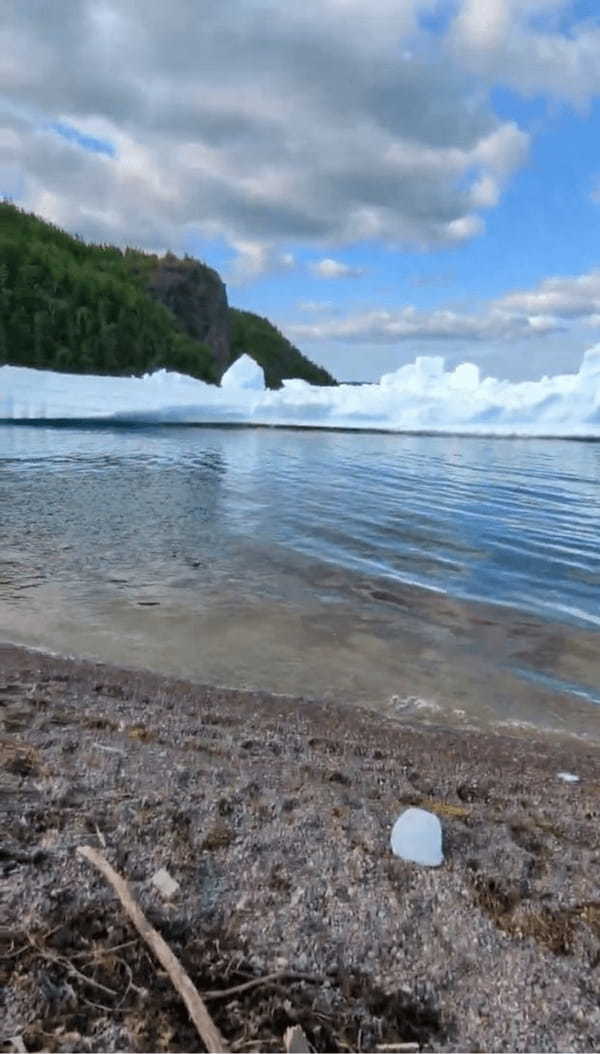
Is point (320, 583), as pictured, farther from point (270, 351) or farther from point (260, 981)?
point (270, 351)

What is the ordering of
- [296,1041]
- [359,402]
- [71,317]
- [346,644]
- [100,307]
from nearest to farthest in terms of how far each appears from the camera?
[296,1041] < [346,644] < [359,402] < [71,317] < [100,307]

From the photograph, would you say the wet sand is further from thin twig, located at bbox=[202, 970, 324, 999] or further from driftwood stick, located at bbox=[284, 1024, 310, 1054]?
driftwood stick, located at bbox=[284, 1024, 310, 1054]

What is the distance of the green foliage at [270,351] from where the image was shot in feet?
247

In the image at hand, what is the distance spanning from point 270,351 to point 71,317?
129 ft

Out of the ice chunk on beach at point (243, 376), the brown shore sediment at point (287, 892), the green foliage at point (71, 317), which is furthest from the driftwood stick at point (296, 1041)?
the green foliage at point (71, 317)

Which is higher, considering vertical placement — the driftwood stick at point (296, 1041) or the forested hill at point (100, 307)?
the forested hill at point (100, 307)

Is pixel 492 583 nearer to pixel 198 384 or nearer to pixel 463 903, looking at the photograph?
pixel 463 903

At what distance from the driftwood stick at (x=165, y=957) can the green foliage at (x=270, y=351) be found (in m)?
72.5

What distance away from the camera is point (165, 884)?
2020 mm

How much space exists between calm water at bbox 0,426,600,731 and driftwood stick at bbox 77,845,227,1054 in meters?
2.64

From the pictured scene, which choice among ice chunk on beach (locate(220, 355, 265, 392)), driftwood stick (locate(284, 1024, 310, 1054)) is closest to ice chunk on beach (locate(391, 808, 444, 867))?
driftwood stick (locate(284, 1024, 310, 1054))

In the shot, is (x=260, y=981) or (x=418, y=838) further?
(x=418, y=838)

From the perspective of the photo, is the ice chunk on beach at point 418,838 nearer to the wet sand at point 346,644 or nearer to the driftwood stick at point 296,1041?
the driftwood stick at point 296,1041

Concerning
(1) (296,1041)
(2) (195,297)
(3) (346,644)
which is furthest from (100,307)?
(1) (296,1041)
